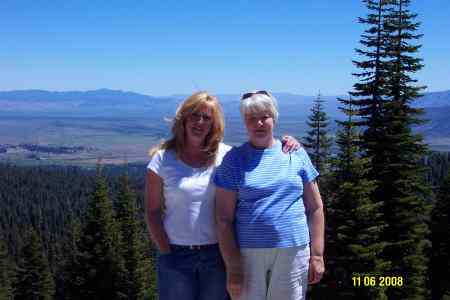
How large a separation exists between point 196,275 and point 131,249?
78.1 feet

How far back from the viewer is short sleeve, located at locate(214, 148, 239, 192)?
4375mm

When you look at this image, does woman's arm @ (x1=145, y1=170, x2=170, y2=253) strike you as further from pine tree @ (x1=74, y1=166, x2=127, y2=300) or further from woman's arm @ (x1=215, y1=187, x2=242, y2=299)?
pine tree @ (x1=74, y1=166, x2=127, y2=300)

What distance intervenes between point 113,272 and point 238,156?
70.6 feet

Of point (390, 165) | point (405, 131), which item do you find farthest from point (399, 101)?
point (390, 165)

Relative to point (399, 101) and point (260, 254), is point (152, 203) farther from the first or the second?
point (399, 101)

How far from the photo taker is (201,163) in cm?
472

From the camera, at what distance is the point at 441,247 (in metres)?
24.7

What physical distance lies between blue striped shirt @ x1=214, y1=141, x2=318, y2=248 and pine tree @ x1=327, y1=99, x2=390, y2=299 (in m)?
12.1

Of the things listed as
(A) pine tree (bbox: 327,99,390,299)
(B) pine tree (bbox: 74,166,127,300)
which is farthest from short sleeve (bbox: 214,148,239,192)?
(B) pine tree (bbox: 74,166,127,300)
